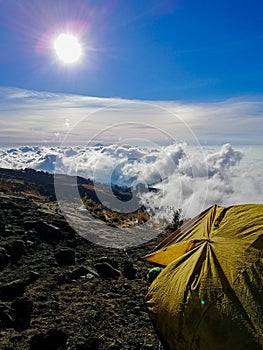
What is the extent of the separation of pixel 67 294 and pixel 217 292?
11.7ft

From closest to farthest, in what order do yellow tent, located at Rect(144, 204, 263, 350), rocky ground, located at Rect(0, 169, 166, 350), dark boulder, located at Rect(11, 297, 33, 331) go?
yellow tent, located at Rect(144, 204, 263, 350), rocky ground, located at Rect(0, 169, 166, 350), dark boulder, located at Rect(11, 297, 33, 331)

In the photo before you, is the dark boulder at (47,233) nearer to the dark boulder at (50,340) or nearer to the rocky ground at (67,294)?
the rocky ground at (67,294)

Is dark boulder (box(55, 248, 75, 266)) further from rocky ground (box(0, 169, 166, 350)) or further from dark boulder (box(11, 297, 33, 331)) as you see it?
dark boulder (box(11, 297, 33, 331))

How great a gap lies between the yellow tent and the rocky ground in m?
0.83

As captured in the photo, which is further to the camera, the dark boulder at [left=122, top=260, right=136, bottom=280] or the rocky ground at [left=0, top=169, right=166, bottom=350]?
the dark boulder at [left=122, top=260, right=136, bottom=280]

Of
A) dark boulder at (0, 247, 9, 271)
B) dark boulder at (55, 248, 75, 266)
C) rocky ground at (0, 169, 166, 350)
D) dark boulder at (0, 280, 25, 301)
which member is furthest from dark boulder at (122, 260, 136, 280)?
dark boulder at (0, 247, 9, 271)

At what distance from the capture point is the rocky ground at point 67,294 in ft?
19.3

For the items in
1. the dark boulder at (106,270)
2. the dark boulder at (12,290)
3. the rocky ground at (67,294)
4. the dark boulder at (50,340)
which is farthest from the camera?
the dark boulder at (106,270)

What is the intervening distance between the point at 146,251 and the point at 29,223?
389cm

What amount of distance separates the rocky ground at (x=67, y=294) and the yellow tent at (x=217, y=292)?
0.83 metres

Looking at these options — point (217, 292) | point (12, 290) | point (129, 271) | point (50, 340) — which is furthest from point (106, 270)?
point (217, 292)

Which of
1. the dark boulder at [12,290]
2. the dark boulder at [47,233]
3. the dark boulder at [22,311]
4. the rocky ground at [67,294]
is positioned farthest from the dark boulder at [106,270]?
the dark boulder at [47,233]

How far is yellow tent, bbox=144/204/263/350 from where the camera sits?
4.68 metres

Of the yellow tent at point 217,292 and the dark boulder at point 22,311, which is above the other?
the yellow tent at point 217,292
